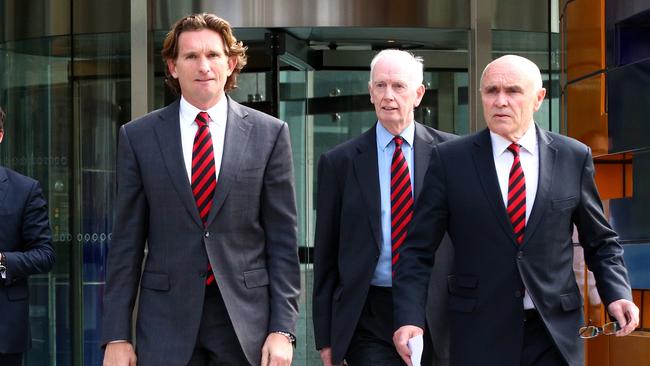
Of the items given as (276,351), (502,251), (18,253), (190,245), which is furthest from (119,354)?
(18,253)

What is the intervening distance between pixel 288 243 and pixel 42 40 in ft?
20.8

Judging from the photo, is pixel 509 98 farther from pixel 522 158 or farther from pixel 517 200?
pixel 517 200

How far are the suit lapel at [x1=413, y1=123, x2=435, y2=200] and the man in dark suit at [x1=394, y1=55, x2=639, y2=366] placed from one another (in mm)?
738

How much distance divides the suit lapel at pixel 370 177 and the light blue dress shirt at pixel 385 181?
0.03 metres

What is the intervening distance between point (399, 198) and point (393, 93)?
0.52 m

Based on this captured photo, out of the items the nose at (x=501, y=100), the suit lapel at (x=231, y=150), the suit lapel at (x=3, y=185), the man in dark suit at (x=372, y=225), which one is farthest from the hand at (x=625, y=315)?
the suit lapel at (x=3, y=185)

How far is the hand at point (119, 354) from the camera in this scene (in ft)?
16.1

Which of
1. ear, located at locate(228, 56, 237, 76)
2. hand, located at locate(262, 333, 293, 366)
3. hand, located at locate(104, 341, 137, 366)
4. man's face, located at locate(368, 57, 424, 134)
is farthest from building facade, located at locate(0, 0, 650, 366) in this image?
hand, located at locate(104, 341, 137, 366)

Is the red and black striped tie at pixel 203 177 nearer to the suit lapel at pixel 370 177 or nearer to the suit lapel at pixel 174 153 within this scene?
the suit lapel at pixel 174 153

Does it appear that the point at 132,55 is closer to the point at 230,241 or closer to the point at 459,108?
the point at 459,108

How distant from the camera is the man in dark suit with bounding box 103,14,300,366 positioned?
16.1ft

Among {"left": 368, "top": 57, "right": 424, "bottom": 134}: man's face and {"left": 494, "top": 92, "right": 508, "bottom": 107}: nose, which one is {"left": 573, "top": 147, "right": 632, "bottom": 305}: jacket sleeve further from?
{"left": 368, "top": 57, "right": 424, "bottom": 134}: man's face

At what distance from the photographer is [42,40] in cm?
1086

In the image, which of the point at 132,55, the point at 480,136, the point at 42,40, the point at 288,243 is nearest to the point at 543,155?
the point at 480,136
